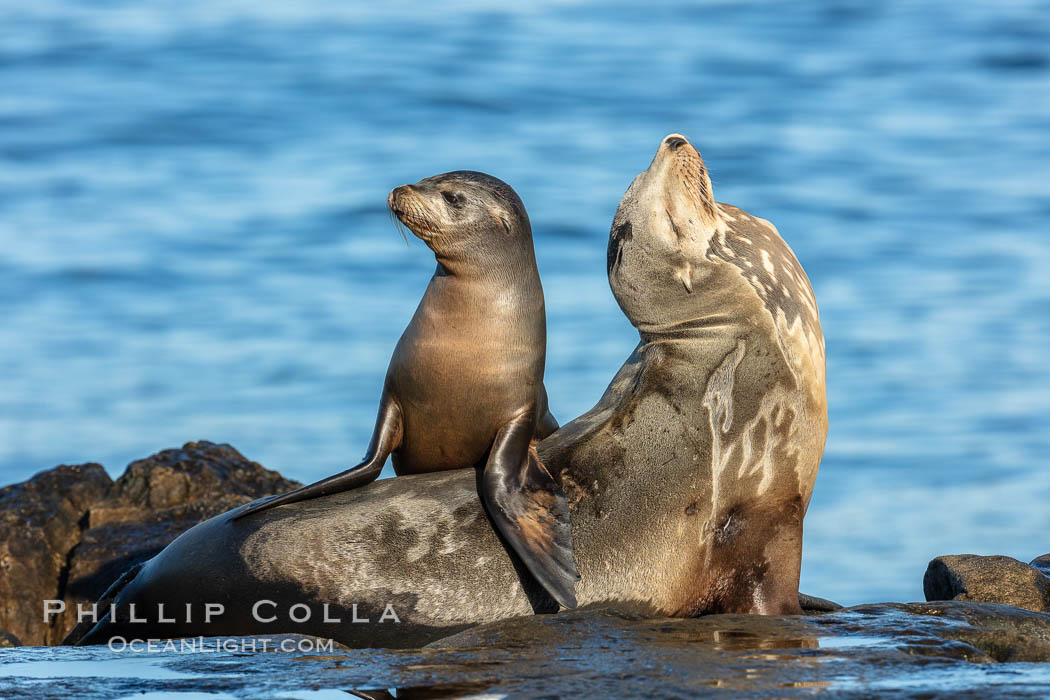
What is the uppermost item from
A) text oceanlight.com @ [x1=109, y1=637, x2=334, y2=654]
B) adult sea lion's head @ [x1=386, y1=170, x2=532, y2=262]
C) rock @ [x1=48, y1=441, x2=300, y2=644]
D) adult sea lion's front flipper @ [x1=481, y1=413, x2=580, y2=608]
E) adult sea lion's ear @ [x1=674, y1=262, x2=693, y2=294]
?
adult sea lion's head @ [x1=386, y1=170, x2=532, y2=262]

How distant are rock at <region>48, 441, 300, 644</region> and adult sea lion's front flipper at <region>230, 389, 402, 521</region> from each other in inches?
84.1

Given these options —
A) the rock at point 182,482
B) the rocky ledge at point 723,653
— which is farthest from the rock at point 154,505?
the rocky ledge at point 723,653

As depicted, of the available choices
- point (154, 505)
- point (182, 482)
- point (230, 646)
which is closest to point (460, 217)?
point (230, 646)

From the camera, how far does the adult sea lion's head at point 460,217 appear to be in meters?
6.01

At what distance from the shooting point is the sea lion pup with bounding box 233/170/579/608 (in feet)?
17.9

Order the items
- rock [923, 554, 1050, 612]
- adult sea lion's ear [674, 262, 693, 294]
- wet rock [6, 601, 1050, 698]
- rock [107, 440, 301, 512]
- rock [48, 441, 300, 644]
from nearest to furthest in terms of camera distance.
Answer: wet rock [6, 601, 1050, 698], adult sea lion's ear [674, 262, 693, 294], rock [923, 554, 1050, 612], rock [48, 441, 300, 644], rock [107, 440, 301, 512]

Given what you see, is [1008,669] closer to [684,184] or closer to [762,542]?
[762,542]

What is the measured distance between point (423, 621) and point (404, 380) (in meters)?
1.09

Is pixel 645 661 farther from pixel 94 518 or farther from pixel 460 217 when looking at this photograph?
pixel 94 518

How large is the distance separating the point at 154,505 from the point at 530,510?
353 centimetres

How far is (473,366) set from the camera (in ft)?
18.9

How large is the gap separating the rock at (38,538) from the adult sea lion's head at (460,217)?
3.15 metres

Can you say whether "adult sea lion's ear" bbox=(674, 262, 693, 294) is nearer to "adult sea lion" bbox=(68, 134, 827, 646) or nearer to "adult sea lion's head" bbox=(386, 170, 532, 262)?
"adult sea lion" bbox=(68, 134, 827, 646)

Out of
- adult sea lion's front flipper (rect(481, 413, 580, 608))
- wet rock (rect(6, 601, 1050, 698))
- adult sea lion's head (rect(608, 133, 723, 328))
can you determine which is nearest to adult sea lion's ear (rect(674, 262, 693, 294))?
adult sea lion's head (rect(608, 133, 723, 328))
